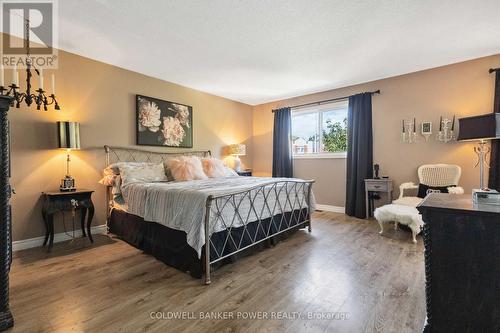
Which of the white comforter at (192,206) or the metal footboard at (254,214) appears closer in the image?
the white comforter at (192,206)

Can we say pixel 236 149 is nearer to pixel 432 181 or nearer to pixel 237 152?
pixel 237 152

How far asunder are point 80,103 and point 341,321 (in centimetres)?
392

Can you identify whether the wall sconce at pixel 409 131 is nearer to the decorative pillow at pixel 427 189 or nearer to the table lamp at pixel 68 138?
the decorative pillow at pixel 427 189

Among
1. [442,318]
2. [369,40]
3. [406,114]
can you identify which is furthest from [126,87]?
[406,114]

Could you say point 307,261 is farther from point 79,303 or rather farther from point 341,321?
point 79,303

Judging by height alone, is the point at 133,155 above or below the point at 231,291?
above

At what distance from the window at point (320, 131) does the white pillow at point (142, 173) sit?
3.14 meters

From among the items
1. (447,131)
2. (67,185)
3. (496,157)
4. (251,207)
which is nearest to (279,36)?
(251,207)

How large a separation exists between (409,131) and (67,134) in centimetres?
508

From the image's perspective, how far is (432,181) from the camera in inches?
143

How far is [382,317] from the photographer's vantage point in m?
1.58

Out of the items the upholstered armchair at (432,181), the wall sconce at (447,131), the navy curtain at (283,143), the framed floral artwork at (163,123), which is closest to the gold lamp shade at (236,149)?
the navy curtain at (283,143)

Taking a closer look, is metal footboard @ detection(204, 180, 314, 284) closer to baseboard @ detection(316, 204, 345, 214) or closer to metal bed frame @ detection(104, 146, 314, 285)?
metal bed frame @ detection(104, 146, 314, 285)

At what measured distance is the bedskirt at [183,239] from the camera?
221cm
